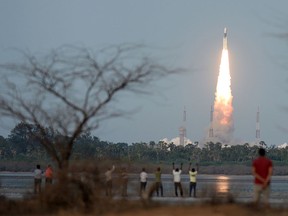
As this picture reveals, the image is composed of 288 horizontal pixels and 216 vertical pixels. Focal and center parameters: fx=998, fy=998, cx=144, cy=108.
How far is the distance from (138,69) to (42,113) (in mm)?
3564

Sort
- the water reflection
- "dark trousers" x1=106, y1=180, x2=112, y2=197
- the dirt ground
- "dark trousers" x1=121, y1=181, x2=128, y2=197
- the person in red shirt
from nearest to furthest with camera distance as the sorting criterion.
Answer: the dirt ground, the person in red shirt, "dark trousers" x1=106, y1=180, x2=112, y2=197, "dark trousers" x1=121, y1=181, x2=128, y2=197, the water reflection

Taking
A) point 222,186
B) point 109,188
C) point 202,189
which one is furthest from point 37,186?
point 222,186

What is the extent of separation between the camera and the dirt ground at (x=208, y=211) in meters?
25.1

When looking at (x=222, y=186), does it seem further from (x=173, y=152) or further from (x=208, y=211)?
(x=173, y=152)

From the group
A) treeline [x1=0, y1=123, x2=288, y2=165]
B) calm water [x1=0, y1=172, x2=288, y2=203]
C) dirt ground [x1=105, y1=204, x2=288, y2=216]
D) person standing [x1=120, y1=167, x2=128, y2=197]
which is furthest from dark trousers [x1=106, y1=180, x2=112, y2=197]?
treeline [x1=0, y1=123, x2=288, y2=165]

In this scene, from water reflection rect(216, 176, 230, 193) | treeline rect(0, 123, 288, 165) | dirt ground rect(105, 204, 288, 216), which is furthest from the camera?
treeline rect(0, 123, 288, 165)

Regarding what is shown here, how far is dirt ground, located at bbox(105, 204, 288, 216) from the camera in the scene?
25.1 meters

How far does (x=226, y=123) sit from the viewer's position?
12206 cm

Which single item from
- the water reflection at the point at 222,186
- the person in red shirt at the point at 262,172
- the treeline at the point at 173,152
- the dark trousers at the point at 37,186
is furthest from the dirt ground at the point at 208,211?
the treeline at the point at 173,152

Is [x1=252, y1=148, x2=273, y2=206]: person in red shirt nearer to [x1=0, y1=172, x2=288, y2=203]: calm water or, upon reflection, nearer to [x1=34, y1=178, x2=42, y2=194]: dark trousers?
[x1=0, y1=172, x2=288, y2=203]: calm water

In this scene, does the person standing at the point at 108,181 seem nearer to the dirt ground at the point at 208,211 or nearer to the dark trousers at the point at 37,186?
the dirt ground at the point at 208,211

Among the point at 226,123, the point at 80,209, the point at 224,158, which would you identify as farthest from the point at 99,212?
the point at 224,158

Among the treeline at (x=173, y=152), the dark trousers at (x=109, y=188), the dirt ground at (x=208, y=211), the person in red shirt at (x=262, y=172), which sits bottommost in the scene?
the dirt ground at (x=208, y=211)

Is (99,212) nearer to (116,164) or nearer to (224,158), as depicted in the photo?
(116,164)
